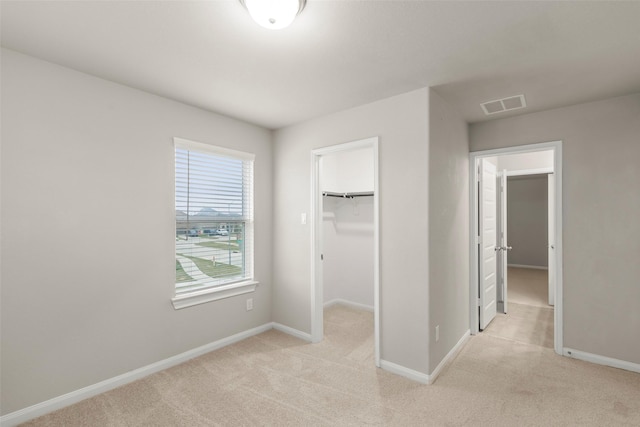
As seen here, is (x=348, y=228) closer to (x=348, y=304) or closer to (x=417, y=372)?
(x=348, y=304)

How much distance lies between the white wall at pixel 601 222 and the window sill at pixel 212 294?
3.26m

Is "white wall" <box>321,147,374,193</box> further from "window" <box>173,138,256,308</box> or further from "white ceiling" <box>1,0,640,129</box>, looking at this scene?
"white ceiling" <box>1,0,640,129</box>

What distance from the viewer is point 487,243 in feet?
12.5

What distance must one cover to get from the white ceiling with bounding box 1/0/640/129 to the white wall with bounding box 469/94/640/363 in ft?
0.96

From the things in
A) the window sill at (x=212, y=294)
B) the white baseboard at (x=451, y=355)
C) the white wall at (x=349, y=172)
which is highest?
the white wall at (x=349, y=172)

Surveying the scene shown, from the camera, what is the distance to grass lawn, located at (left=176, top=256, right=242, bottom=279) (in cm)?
311

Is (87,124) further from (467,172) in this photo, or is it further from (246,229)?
(467,172)

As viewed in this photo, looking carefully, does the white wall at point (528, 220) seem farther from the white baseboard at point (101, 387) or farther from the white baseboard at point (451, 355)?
the white baseboard at point (101, 387)

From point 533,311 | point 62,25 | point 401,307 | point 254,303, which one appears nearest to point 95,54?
point 62,25

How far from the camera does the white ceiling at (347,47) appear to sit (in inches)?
63.2

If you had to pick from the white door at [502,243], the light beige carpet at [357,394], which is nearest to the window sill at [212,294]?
the light beige carpet at [357,394]

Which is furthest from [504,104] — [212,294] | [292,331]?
[212,294]

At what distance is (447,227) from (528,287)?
4.26 meters

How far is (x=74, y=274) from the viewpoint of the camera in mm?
2256
